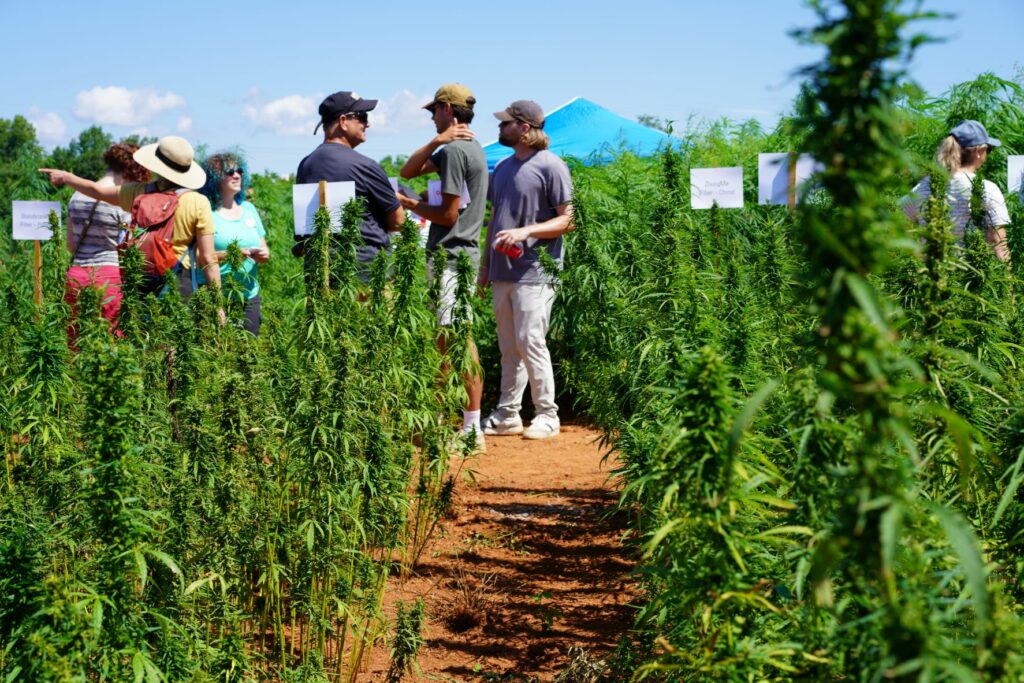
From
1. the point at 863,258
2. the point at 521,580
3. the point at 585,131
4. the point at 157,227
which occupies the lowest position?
the point at 521,580

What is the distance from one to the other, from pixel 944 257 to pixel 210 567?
2.18 m

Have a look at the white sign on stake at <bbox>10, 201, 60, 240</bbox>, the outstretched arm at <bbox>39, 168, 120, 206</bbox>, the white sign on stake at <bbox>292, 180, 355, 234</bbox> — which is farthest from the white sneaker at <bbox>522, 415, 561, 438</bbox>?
the white sign on stake at <bbox>10, 201, 60, 240</bbox>

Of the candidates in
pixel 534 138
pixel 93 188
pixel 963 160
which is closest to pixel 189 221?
pixel 93 188

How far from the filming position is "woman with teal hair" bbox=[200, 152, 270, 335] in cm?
636

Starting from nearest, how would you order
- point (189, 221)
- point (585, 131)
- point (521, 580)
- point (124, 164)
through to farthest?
1. point (521, 580)
2. point (189, 221)
3. point (124, 164)
4. point (585, 131)

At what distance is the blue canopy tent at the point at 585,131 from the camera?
12906 mm

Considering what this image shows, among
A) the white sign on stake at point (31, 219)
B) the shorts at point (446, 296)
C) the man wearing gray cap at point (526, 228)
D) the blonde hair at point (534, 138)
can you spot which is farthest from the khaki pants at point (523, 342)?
the white sign on stake at point (31, 219)

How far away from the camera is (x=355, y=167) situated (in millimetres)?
5516

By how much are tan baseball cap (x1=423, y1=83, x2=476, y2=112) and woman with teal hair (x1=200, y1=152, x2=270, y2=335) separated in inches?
58.9

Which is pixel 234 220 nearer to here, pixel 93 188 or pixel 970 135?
pixel 93 188

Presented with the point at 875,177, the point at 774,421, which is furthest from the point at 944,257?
the point at 875,177

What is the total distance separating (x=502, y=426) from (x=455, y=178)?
5.89 feet

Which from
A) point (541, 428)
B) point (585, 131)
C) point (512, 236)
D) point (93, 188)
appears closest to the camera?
point (512, 236)

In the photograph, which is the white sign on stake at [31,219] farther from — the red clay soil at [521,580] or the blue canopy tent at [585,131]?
the blue canopy tent at [585,131]
